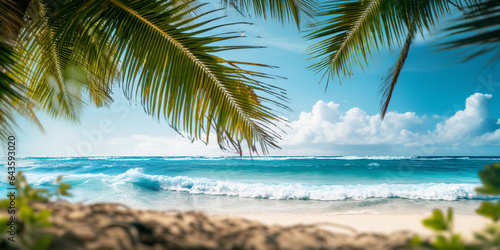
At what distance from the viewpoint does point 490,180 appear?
696 millimetres

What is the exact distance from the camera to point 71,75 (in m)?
3.59

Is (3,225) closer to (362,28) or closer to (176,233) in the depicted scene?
(176,233)

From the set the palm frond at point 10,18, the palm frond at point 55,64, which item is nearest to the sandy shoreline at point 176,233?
the palm frond at point 10,18

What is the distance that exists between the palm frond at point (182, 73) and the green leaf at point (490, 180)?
63.0 inches

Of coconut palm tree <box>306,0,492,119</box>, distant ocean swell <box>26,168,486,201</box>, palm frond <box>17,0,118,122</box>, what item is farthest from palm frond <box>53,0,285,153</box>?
distant ocean swell <box>26,168,486,201</box>

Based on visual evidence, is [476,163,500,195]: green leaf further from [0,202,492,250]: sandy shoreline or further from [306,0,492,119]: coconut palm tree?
[306,0,492,119]: coconut palm tree

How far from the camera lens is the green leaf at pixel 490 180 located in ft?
2.24

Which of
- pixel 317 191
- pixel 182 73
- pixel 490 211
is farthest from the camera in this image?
pixel 317 191

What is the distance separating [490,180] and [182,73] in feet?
6.72

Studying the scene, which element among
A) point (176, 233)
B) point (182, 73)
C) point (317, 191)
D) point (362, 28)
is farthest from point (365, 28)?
point (317, 191)

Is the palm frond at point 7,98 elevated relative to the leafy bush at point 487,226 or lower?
elevated

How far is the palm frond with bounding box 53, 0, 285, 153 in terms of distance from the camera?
228cm

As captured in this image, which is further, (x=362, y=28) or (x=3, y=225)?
(x=362, y=28)

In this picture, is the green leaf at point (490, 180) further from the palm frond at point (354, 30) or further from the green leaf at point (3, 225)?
the palm frond at point (354, 30)
